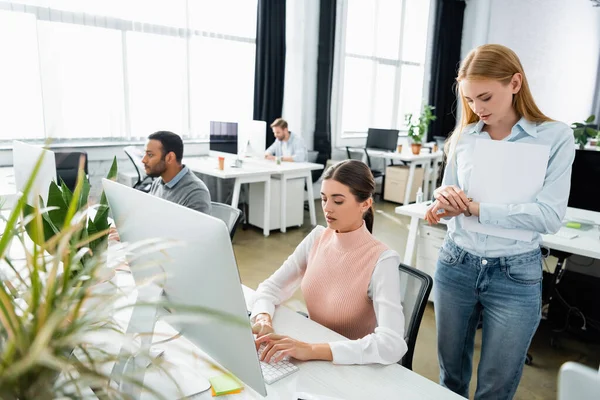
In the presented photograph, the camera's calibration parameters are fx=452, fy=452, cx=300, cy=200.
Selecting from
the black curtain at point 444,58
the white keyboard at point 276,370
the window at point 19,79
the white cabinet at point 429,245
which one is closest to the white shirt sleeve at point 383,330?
the white keyboard at point 276,370

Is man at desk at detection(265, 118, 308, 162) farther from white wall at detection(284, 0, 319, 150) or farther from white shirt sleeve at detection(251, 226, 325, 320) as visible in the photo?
white shirt sleeve at detection(251, 226, 325, 320)

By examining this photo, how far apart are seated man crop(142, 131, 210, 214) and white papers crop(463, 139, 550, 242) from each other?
1456 millimetres

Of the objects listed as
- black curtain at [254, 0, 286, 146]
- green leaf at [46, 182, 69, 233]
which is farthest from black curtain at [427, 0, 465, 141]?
green leaf at [46, 182, 69, 233]

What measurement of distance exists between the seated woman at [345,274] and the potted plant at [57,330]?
30.2 inches

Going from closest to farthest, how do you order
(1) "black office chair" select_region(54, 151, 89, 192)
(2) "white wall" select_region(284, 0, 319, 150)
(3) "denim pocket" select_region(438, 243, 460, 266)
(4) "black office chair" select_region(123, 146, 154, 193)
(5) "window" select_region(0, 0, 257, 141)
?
(3) "denim pocket" select_region(438, 243, 460, 266) < (1) "black office chair" select_region(54, 151, 89, 192) < (5) "window" select_region(0, 0, 257, 141) < (4) "black office chair" select_region(123, 146, 154, 193) < (2) "white wall" select_region(284, 0, 319, 150)

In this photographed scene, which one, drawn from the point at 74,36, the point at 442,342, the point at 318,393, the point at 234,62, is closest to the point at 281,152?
the point at 234,62

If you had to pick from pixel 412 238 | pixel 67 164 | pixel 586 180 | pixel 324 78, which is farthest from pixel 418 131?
pixel 67 164

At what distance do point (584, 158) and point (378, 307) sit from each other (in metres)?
1.75

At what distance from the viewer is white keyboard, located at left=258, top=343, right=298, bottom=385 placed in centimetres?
110

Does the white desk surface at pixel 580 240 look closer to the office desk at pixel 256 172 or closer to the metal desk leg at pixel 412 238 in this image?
the metal desk leg at pixel 412 238

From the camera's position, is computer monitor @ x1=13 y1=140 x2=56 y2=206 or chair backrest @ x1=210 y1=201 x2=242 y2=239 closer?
computer monitor @ x1=13 y1=140 x2=56 y2=206

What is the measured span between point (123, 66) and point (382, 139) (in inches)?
145

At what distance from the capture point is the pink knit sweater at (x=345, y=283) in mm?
1425

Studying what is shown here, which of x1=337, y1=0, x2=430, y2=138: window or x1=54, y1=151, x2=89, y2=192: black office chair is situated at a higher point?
x1=337, y1=0, x2=430, y2=138: window
